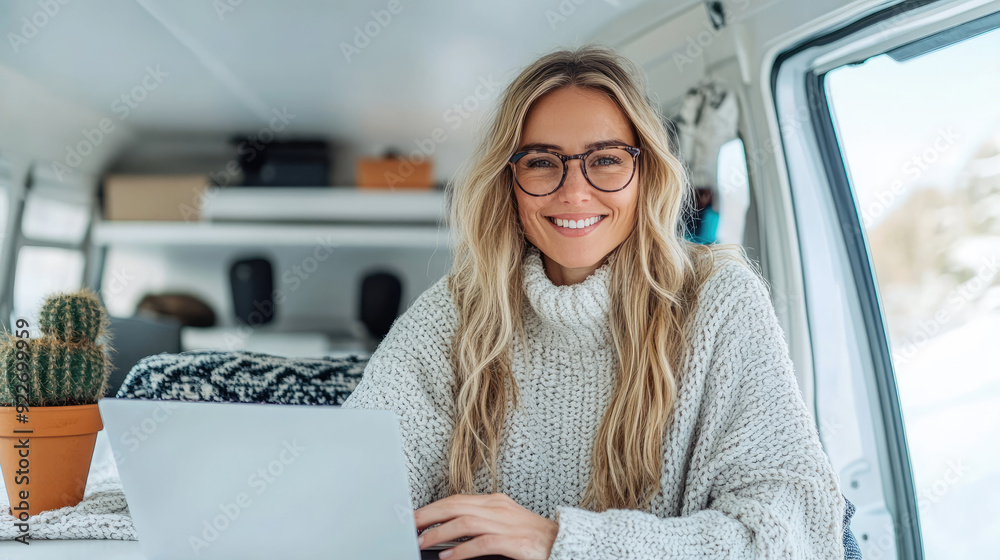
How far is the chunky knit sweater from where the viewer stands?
34.6 inches

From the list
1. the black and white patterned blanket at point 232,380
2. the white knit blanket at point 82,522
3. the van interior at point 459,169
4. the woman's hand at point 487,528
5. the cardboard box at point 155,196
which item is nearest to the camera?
the woman's hand at point 487,528

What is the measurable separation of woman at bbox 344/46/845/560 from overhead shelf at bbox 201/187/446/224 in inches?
41.2

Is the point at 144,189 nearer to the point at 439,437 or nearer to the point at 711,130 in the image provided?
the point at 439,437

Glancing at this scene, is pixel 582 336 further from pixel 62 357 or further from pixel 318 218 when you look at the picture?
pixel 318 218

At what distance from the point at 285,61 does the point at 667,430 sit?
6.53 feet

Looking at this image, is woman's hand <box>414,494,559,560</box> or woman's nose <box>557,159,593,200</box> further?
woman's nose <box>557,159,593,200</box>

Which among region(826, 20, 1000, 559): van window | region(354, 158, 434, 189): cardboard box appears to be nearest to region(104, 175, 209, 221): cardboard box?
region(354, 158, 434, 189): cardboard box

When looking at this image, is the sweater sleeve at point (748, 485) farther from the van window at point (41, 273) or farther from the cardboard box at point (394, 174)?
the van window at point (41, 273)

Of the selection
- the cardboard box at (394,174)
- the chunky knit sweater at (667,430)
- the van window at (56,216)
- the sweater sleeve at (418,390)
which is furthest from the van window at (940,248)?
the van window at (56,216)

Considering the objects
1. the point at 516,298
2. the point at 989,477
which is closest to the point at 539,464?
the point at 516,298

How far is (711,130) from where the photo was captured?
2.05m

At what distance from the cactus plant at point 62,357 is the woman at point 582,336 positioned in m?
0.46

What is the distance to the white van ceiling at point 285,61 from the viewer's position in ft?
7.08

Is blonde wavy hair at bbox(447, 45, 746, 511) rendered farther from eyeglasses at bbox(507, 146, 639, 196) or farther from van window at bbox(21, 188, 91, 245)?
van window at bbox(21, 188, 91, 245)
